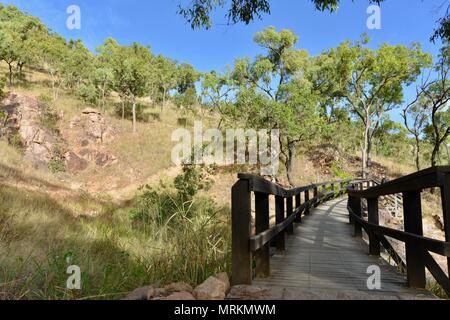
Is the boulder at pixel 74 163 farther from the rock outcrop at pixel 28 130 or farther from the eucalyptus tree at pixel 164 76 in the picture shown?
the eucalyptus tree at pixel 164 76

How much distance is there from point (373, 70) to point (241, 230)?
105 feet

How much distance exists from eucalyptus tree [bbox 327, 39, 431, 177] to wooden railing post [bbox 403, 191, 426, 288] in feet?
92.9

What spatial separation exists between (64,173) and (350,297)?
89.7 feet

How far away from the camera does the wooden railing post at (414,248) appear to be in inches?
A: 136

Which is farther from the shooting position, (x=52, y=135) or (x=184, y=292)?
(x=52, y=135)

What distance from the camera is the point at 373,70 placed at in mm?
30656

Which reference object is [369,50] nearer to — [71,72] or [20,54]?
[71,72]

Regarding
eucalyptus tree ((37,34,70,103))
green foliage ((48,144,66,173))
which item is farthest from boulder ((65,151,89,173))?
eucalyptus tree ((37,34,70,103))

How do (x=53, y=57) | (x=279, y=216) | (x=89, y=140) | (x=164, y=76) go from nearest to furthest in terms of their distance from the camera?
(x=279, y=216), (x=89, y=140), (x=53, y=57), (x=164, y=76)

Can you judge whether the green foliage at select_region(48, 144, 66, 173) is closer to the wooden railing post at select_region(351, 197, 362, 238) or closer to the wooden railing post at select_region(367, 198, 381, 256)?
the wooden railing post at select_region(351, 197, 362, 238)

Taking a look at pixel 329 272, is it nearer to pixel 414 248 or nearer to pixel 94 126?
pixel 414 248

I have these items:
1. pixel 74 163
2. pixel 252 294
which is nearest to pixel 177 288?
pixel 252 294

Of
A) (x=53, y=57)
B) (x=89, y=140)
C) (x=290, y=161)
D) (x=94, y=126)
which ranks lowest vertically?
(x=290, y=161)
